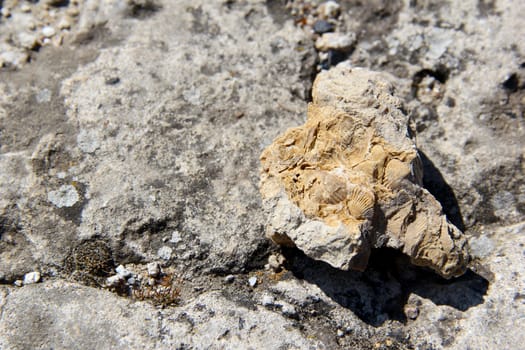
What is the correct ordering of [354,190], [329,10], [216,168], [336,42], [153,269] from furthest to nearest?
1. [329,10]
2. [336,42]
3. [216,168]
4. [153,269]
5. [354,190]

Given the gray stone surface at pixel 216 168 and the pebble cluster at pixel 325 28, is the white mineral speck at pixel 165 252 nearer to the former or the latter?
the gray stone surface at pixel 216 168

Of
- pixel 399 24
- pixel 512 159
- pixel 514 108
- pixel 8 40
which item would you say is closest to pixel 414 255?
pixel 512 159

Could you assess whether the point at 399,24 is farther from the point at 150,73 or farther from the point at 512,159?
the point at 150,73

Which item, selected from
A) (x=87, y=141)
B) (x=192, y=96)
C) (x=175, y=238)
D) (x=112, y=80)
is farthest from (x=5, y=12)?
(x=175, y=238)

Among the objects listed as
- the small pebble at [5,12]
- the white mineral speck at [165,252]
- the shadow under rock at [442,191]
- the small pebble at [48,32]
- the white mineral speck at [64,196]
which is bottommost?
the white mineral speck at [165,252]

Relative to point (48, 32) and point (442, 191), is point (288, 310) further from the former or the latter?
point (48, 32)

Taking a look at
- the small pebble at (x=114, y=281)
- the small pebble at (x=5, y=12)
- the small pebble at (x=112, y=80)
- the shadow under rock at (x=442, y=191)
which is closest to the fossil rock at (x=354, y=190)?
the shadow under rock at (x=442, y=191)
